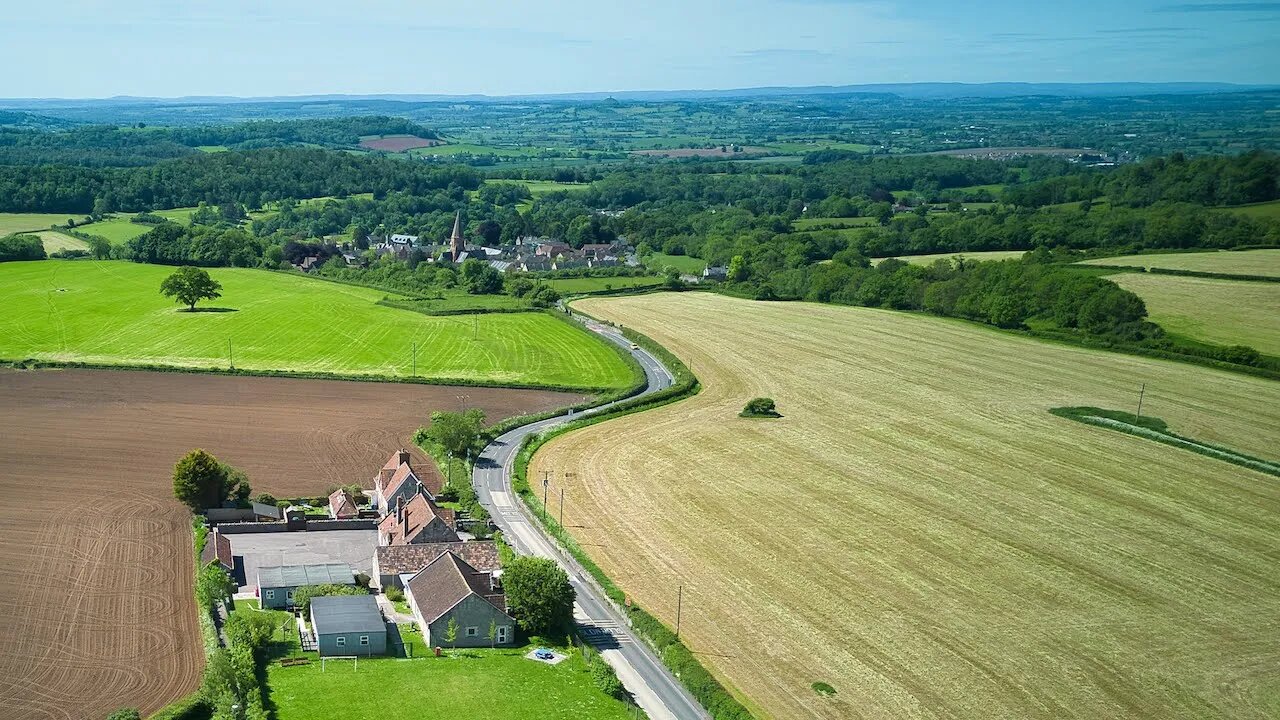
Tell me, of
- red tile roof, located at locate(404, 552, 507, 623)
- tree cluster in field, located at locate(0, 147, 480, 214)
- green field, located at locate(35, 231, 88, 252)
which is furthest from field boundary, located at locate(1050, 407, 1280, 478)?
tree cluster in field, located at locate(0, 147, 480, 214)

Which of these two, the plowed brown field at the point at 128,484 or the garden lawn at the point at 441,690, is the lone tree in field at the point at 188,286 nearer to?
the plowed brown field at the point at 128,484

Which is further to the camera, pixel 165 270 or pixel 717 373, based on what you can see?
pixel 165 270

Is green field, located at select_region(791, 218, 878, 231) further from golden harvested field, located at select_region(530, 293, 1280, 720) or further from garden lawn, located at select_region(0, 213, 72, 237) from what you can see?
garden lawn, located at select_region(0, 213, 72, 237)

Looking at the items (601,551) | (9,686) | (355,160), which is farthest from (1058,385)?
(355,160)

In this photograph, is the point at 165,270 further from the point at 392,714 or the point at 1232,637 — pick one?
the point at 1232,637

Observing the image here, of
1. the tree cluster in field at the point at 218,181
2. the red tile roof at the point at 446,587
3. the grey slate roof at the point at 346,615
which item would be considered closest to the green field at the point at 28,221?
the tree cluster in field at the point at 218,181
